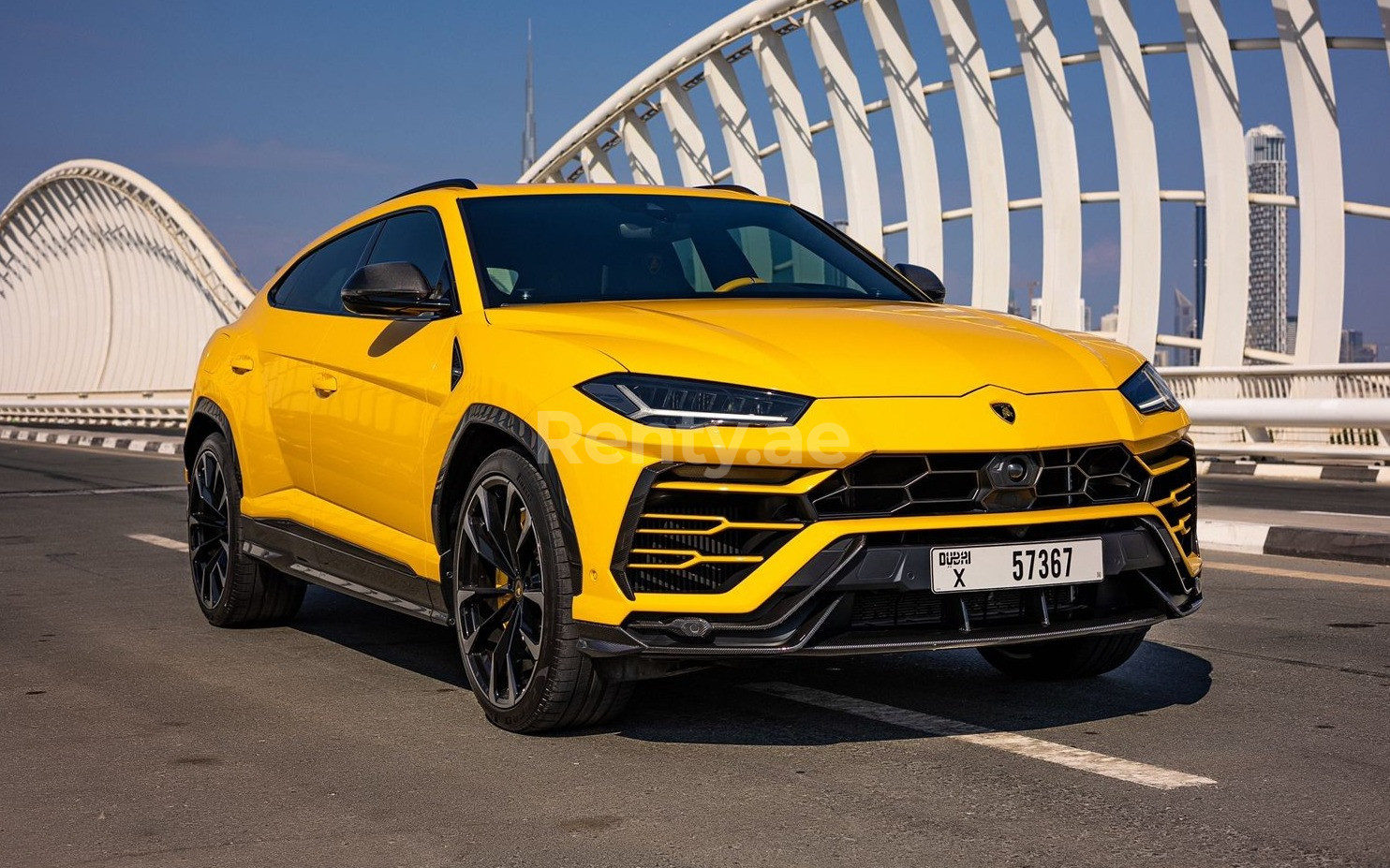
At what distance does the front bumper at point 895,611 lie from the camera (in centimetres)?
416

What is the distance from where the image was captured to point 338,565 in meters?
5.85

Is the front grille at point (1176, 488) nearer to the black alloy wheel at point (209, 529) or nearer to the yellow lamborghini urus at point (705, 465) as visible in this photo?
the yellow lamborghini urus at point (705, 465)

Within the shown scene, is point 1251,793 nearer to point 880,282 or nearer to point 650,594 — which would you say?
point 650,594

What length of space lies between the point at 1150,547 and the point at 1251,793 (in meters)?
0.83

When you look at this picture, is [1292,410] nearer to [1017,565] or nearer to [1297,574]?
[1297,574]

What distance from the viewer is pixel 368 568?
220 inches

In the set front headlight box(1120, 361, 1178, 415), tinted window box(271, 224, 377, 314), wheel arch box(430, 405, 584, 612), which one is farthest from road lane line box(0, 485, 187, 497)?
front headlight box(1120, 361, 1178, 415)

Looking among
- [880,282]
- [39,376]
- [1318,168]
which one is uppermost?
[1318,168]

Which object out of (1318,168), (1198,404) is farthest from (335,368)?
(1318,168)

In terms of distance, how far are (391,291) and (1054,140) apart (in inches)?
685

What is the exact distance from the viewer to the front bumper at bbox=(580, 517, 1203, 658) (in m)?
4.16

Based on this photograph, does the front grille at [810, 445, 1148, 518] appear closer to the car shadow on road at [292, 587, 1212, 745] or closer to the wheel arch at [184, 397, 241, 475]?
the car shadow on road at [292, 587, 1212, 745]

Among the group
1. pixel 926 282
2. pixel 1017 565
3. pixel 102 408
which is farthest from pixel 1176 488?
pixel 102 408

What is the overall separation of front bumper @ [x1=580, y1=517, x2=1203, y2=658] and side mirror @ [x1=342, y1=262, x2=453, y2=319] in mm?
1411
